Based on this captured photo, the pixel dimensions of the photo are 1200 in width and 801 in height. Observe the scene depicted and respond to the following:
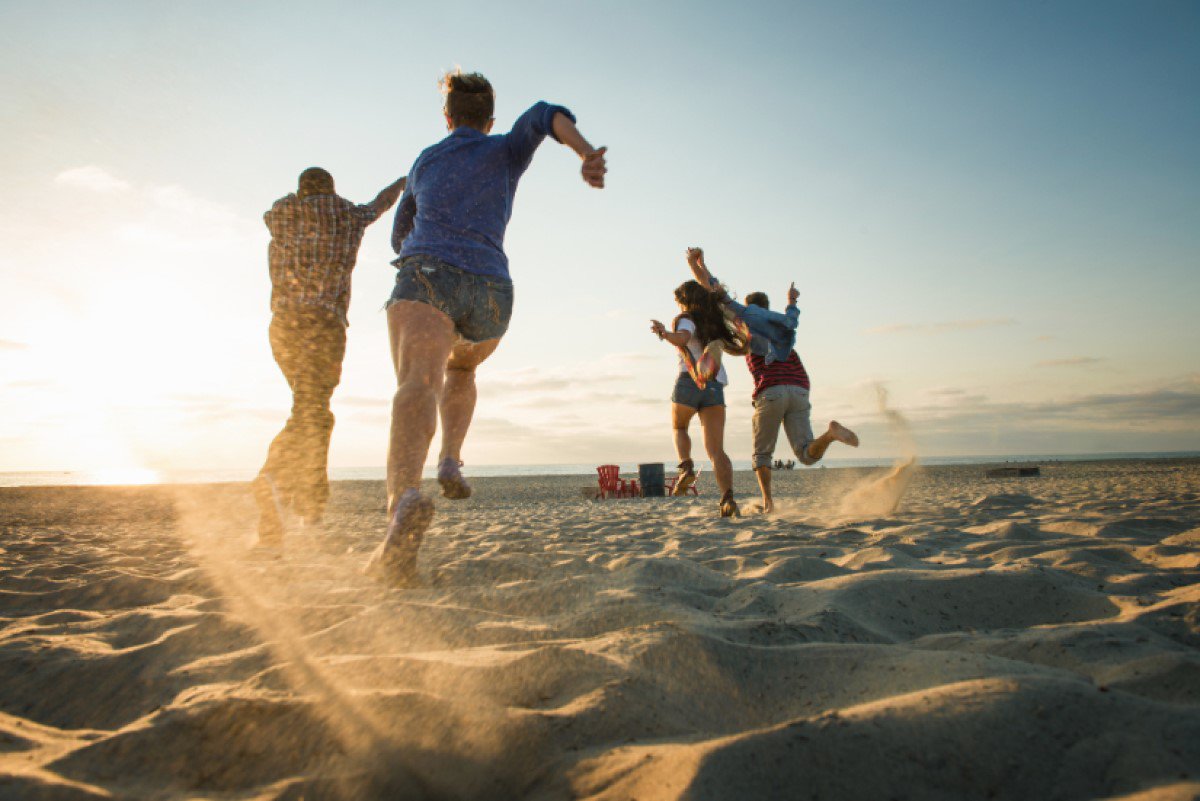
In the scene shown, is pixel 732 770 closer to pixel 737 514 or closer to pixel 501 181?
pixel 501 181

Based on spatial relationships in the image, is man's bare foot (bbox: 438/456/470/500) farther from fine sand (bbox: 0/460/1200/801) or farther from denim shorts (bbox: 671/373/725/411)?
denim shorts (bbox: 671/373/725/411)

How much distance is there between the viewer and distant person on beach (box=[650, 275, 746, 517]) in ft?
17.0

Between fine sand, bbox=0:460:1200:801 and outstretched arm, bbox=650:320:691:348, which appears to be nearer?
fine sand, bbox=0:460:1200:801

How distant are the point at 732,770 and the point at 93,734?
1104mm

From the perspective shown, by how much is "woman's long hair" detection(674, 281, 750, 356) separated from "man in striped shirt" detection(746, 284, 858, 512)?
225 millimetres

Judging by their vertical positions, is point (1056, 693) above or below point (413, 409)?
below

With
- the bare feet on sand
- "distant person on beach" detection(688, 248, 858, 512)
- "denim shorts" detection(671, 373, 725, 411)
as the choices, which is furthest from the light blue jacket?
the bare feet on sand

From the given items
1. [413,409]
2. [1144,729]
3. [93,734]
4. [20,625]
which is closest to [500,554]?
[413,409]

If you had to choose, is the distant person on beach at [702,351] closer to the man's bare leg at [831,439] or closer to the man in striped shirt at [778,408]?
the man in striped shirt at [778,408]

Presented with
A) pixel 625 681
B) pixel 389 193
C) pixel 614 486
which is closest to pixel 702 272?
pixel 389 193

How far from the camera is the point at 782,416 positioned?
17.8 ft

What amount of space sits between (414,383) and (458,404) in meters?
0.67

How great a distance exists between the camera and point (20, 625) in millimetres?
1849

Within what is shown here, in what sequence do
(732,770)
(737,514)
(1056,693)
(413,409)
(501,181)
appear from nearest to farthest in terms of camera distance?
(732,770) < (1056,693) < (413,409) < (501,181) < (737,514)
